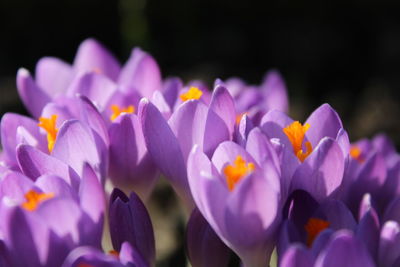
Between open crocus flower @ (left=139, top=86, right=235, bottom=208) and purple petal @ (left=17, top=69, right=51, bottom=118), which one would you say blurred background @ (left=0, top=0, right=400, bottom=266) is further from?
open crocus flower @ (left=139, top=86, right=235, bottom=208)

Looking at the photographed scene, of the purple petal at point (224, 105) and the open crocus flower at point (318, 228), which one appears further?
the purple petal at point (224, 105)

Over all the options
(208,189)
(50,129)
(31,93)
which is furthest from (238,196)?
(31,93)

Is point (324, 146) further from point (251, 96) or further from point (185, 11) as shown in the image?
point (185, 11)

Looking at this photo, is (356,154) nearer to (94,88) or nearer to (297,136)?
(297,136)

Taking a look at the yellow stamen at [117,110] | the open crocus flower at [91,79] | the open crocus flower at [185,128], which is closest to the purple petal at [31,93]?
the open crocus flower at [91,79]

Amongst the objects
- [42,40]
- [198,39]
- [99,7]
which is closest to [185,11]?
[198,39]

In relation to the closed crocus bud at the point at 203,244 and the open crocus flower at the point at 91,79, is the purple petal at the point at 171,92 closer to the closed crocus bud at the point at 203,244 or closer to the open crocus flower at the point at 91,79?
the open crocus flower at the point at 91,79
